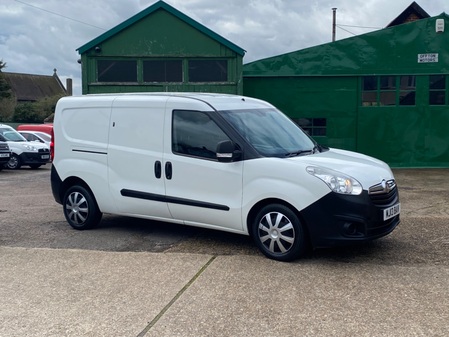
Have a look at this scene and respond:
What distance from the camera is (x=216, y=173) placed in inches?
240

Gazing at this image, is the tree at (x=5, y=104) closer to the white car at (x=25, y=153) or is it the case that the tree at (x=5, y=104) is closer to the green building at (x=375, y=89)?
the white car at (x=25, y=153)

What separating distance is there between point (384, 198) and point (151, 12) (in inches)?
433

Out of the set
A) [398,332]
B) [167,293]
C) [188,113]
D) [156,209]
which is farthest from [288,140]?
[398,332]

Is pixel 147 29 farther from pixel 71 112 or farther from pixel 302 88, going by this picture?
pixel 71 112

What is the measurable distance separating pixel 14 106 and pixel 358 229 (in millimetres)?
49890

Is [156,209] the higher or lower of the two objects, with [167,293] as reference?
higher

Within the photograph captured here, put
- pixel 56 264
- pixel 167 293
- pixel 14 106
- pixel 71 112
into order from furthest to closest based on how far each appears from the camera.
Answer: pixel 14 106 → pixel 71 112 → pixel 56 264 → pixel 167 293

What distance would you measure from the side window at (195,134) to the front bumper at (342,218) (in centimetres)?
140

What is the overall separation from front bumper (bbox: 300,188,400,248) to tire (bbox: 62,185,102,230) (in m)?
3.28

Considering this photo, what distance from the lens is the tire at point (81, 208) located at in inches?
290

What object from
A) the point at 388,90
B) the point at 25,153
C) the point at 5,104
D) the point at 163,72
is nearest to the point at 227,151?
the point at 163,72

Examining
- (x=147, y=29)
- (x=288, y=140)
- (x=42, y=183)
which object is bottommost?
(x=42, y=183)

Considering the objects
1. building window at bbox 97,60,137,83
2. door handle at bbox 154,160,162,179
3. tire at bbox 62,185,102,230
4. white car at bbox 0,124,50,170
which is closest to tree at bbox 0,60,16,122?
white car at bbox 0,124,50,170

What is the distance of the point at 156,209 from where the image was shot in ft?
21.9
